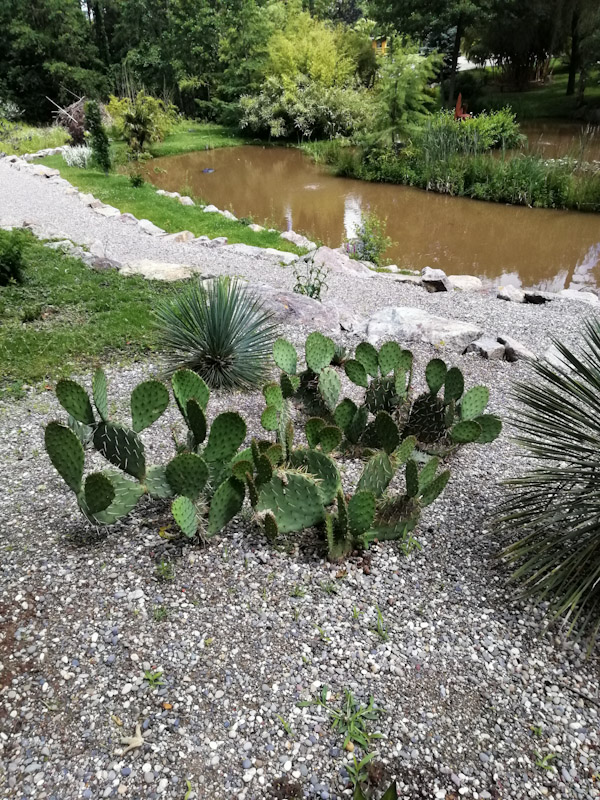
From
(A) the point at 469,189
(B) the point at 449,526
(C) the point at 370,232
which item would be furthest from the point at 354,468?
(A) the point at 469,189

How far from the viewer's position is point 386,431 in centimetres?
314

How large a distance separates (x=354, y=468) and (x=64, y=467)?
5.52 ft

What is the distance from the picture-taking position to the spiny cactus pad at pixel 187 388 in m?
2.85

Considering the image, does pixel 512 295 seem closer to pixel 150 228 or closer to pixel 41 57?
pixel 150 228

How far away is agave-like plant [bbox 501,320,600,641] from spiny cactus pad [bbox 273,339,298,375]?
1.62 metres

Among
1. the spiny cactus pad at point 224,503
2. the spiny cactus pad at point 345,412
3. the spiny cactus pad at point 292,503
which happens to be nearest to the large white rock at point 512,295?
the spiny cactus pad at point 345,412

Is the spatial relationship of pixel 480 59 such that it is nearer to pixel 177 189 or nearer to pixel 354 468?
pixel 177 189

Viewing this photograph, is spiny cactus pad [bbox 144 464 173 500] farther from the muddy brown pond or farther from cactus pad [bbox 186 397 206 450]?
the muddy brown pond

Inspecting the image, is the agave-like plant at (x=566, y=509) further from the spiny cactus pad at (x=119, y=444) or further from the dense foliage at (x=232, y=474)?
the spiny cactus pad at (x=119, y=444)

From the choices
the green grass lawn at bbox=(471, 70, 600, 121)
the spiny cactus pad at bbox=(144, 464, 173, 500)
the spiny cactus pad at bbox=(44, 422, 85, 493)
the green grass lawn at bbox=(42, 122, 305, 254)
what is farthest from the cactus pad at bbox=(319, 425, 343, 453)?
the green grass lawn at bbox=(471, 70, 600, 121)

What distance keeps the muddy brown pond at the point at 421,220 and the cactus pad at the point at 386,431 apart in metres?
7.00

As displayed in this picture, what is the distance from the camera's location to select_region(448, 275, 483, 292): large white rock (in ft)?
26.8

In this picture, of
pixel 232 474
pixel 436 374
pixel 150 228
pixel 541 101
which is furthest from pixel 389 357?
pixel 541 101

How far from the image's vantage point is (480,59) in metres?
28.8
